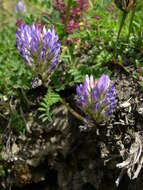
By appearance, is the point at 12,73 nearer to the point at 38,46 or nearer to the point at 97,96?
the point at 38,46

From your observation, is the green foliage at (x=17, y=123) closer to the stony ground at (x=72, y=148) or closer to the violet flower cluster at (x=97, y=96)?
the stony ground at (x=72, y=148)

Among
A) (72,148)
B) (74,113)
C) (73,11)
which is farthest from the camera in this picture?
(73,11)

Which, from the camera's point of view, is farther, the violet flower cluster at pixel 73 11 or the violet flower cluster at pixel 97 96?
the violet flower cluster at pixel 73 11

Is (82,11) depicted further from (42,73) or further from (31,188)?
(31,188)

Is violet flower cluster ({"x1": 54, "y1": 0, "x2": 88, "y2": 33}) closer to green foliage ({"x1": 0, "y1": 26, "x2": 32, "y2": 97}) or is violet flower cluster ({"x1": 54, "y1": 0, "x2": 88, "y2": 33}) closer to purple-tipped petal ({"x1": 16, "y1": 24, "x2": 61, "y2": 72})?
green foliage ({"x1": 0, "y1": 26, "x2": 32, "y2": 97})

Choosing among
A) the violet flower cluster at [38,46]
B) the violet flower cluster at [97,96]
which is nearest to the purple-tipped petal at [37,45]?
the violet flower cluster at [38,46]

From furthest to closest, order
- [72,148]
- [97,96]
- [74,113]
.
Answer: [72,148] → [74,113] → [97,96]

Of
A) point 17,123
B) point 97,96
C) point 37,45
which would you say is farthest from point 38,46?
point 17,123
